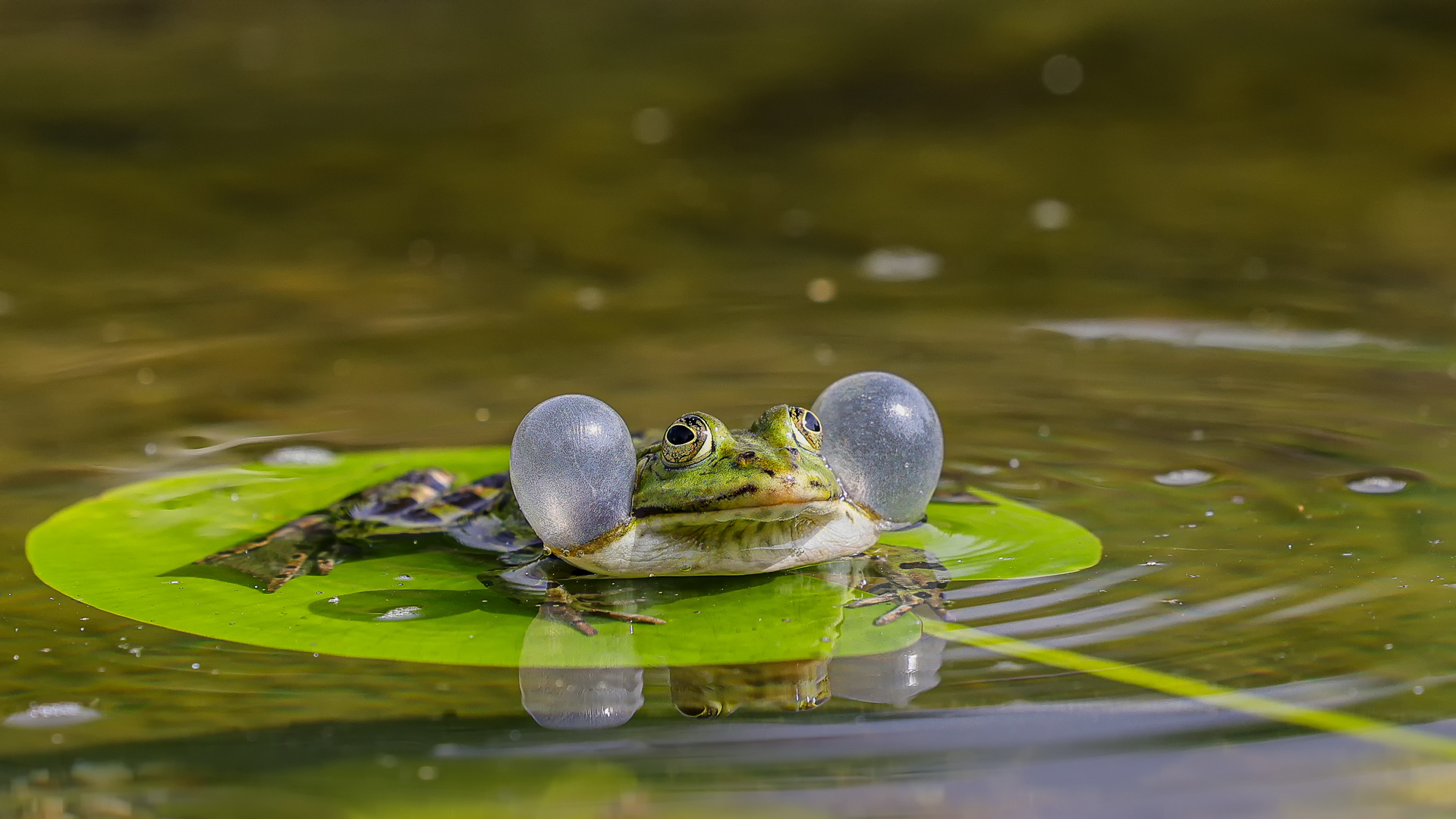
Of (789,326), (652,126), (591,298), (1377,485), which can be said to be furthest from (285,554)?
(652,126)

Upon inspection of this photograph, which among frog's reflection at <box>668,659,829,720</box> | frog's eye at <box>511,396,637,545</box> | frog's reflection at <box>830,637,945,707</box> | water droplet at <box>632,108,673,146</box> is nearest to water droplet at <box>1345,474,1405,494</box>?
frog's reflection at <box>830,637,945,707</box>

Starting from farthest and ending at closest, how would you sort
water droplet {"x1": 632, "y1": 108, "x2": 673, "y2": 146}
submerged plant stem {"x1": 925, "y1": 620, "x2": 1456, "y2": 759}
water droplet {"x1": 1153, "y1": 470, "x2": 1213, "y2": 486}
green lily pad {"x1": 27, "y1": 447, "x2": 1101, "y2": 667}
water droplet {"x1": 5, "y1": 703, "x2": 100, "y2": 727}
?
Result: water droplet {"x1": 632, "y1": 108, "x2": 673, "y2": 146} < water droplet {"x1": 1153, "y1": 470, "x2": 1213, "y2": 486} < green lily pad {"x1": 27, "y1": 447, "x2": 1101, "y2": 667} < water droplet {"x1": 5, "y1": 703, "x2": 100, "y2": 727} < submerged plant stem {"x1": 925, "y1": 620, "x2": 1456, "y2": 759}

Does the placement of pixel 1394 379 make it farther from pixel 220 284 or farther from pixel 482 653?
pixel 220 284

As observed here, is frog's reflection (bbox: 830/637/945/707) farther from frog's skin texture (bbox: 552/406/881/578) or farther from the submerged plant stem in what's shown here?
frog's skin texture (bbox: 552/406/881/578)

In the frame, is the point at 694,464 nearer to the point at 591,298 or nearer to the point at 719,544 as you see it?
the point at 719,544

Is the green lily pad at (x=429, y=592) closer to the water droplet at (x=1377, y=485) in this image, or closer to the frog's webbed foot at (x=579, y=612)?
the frog's webbed foot at (x=579, y=612)

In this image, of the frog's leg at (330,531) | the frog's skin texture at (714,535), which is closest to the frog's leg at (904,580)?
the frog's skin texture at (714,535)

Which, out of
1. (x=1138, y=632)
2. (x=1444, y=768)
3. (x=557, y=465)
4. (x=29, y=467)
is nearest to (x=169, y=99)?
(x=29, y=467)
